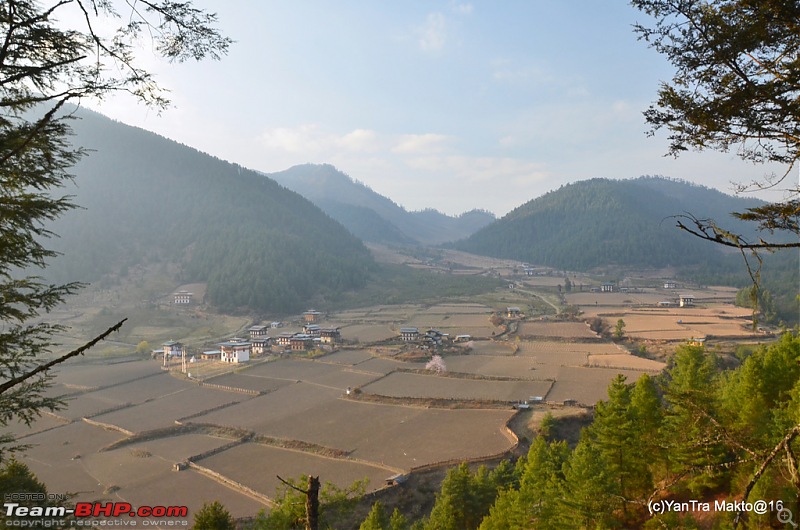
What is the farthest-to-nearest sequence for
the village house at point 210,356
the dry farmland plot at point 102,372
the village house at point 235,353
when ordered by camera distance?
the village house at point 210,356
the village house at point 235,353
the dry farmland plot at point 102,372

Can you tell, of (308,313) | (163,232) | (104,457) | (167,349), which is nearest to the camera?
(104,457)

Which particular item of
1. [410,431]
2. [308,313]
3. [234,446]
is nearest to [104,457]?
[234,446]

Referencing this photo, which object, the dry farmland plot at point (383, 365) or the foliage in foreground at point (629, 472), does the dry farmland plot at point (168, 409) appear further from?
the foliage in foreground at point (629, 472)

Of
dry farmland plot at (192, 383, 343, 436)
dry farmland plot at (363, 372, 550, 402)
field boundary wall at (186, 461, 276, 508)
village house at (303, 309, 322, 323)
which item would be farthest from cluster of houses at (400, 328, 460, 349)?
field boundary wall at (186, 461, 276, 508)

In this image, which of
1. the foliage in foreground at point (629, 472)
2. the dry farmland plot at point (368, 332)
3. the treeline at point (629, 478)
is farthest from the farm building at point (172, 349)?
the foliage in foreground at point (629, 472)

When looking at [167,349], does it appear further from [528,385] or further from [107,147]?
[107,147]

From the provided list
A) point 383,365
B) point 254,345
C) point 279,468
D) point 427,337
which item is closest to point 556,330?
point 427,337

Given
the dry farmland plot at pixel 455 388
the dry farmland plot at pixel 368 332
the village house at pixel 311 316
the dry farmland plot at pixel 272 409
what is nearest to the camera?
the dry farmland plot at pixel 272 409
